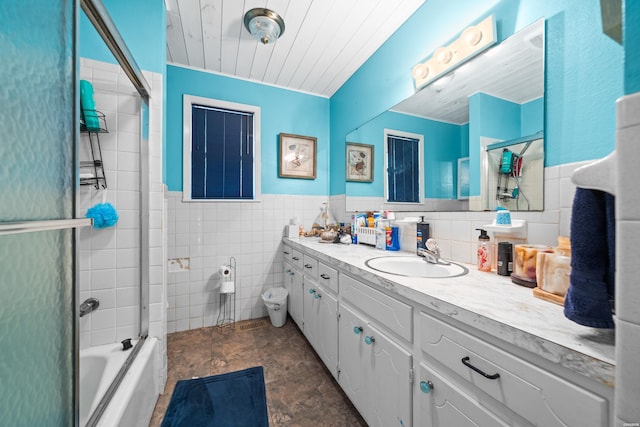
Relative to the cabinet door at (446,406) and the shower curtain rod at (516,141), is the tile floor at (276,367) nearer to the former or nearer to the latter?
the cabinet door at (446,406)

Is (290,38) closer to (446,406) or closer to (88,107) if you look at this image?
(88,107)

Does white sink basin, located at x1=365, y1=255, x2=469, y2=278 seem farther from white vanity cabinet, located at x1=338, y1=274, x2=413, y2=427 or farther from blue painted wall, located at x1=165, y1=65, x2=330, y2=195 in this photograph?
blue painted wall, located at x1=165, y1=65, x2=330, y2=195

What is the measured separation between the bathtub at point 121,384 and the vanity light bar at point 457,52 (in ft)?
7.27

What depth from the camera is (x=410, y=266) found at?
4.48 ft

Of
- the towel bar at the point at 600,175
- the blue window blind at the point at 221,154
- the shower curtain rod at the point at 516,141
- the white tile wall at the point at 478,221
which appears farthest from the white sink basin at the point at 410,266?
the blue window blind at the point at 221,154

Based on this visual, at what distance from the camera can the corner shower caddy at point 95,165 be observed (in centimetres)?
130

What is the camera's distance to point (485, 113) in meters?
1.19

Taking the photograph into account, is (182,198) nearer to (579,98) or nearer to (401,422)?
(401,422)

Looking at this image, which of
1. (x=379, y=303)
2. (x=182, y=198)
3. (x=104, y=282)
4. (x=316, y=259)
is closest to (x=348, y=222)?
(x=316, y=259)

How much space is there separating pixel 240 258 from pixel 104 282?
1.08 m

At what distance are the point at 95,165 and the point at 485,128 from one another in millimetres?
2112

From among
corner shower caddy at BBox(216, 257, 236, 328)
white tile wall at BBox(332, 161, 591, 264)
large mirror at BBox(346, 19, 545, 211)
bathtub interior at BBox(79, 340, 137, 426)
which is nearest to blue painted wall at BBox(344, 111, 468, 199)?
large mirror at BBox(346, 19, 545, 211)

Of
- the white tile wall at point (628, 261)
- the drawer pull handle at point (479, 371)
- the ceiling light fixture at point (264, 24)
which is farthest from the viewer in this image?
the ceiling light fixture at point (264, 24)

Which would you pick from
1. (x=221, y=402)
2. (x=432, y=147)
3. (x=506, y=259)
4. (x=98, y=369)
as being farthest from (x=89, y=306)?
(x=432, y=147)
